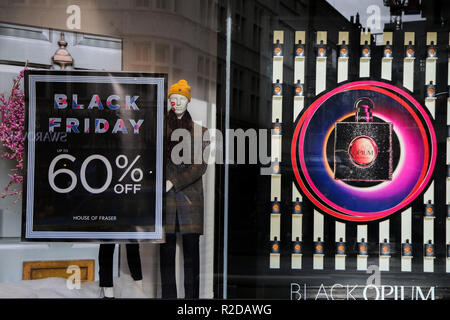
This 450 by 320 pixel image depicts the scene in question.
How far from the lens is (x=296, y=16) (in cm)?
418

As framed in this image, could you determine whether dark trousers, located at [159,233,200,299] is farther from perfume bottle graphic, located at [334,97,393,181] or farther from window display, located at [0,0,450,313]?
perfume bottle graphic, located at [334,97,393,181]

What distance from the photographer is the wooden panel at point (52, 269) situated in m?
4.04

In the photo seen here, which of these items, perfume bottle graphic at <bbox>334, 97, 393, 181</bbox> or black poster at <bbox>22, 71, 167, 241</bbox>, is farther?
perfume bottle graphic at <bbox>334, 97, 393, 181</bbox>

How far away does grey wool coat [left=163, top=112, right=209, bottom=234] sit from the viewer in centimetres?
410

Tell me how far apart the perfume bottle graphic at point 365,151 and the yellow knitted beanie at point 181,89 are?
1148 mm

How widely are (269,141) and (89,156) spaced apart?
1270 mm

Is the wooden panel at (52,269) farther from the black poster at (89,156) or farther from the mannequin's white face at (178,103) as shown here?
the mannequin's white face at (178,103)

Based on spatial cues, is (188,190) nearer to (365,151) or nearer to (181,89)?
(181,89)

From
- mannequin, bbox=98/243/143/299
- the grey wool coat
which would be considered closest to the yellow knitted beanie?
the grey wool coat

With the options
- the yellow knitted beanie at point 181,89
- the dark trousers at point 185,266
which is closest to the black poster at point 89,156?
the yellow knitted beanie at point 181,89

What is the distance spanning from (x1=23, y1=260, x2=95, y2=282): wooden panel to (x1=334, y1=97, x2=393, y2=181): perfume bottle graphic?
1.93m

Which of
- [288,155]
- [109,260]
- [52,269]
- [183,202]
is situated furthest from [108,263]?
[288,155]
